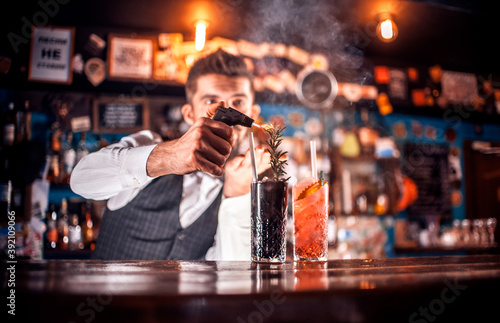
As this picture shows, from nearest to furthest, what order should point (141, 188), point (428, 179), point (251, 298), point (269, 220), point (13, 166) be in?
1. point (251, 298)
2. point (269, 220)
3. point (141, 188)
4. point (13, 166)
5. point (428, 179)

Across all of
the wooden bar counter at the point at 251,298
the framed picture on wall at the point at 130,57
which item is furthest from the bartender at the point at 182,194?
the framed picture on wall at the point at 130,57

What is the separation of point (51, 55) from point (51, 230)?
166 cm

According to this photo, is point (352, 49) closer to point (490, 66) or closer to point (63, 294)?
point (490, 66)

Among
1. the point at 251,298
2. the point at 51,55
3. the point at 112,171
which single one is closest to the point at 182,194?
the point at 112,171

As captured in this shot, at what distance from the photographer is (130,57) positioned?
12.6 ft

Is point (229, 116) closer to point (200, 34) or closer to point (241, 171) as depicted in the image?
point (241, 171)

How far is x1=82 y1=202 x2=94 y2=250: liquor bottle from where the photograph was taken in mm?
3596

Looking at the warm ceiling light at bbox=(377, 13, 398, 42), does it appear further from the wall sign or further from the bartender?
the wall sign

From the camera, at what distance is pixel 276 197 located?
1146mm

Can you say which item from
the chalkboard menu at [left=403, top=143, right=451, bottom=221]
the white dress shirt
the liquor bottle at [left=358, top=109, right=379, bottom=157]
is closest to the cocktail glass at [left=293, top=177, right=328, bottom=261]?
the white dress shirt

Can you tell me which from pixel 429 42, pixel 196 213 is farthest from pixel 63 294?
pixel 429 42

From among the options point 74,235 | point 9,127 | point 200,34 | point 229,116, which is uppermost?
point 200,34

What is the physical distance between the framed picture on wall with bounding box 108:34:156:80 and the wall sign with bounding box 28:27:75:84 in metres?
0.38

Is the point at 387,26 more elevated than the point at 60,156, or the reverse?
the point at 387,26
